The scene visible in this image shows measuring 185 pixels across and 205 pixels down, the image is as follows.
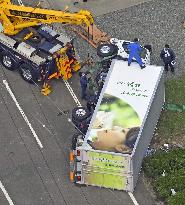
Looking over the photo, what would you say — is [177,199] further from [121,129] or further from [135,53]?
[135,53]

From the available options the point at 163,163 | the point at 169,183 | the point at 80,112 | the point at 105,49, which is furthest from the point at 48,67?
the point at 169,183

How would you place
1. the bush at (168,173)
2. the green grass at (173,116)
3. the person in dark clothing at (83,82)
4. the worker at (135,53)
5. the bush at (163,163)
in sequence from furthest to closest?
1. the person in dark clothing at (83,82)
2. the worker at (135,53)
3. the green grass at (173,116)
4. the bush at (163,163)
5. the bush at (168,173)

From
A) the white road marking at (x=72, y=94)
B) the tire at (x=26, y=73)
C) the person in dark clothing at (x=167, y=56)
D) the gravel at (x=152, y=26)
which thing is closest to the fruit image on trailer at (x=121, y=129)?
the person in dark clothing at (x=167, y=56)

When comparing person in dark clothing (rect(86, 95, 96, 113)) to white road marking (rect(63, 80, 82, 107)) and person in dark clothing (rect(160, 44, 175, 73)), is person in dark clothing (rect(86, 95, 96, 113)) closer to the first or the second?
white road marking (rect(63, 80, 82, 107))

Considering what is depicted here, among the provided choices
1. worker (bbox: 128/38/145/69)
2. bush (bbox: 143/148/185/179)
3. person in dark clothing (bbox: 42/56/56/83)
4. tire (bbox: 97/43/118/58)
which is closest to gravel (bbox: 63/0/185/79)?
tire (bbox: 97/43/118/58)

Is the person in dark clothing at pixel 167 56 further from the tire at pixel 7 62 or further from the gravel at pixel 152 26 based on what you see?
the tire at pixel 7 62

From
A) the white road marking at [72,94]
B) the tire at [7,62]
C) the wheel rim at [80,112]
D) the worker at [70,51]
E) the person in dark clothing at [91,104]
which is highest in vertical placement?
the worker at [70,51]
